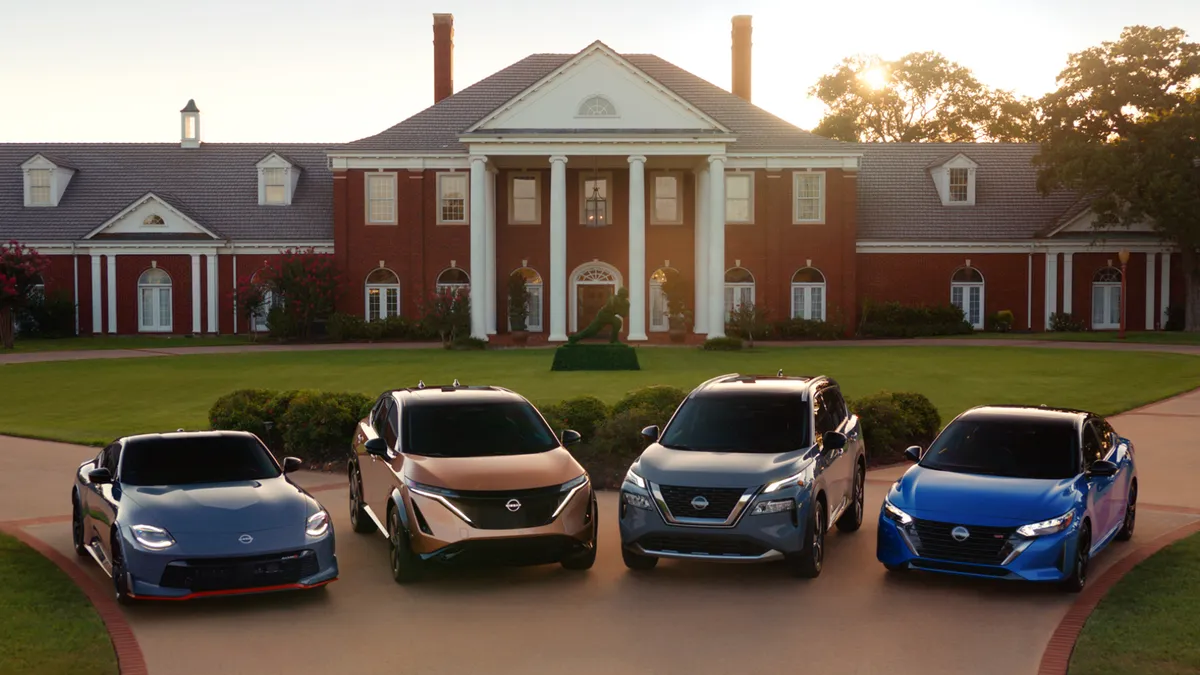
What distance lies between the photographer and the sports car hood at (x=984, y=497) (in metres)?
9.87

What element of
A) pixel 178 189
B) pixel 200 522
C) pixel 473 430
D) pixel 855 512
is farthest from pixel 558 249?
pixel 200 522

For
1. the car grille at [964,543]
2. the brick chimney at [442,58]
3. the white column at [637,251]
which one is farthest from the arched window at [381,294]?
the car grille at [964,543]

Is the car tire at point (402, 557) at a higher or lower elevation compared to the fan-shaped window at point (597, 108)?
lower

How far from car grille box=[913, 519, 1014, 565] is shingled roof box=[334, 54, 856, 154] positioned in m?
38.2

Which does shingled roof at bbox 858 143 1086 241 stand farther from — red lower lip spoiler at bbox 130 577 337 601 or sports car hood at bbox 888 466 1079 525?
red lower lip spoiler at bbox 130 577 337 601

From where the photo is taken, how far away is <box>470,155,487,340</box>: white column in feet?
144

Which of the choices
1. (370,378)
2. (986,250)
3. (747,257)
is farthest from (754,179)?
(370,378)

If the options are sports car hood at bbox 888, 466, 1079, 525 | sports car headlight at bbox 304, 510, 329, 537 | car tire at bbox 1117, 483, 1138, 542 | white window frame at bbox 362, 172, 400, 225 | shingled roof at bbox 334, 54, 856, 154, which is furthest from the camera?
white window frame at bbox 362, 172, 400, 225

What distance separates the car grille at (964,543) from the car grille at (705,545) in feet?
4.30

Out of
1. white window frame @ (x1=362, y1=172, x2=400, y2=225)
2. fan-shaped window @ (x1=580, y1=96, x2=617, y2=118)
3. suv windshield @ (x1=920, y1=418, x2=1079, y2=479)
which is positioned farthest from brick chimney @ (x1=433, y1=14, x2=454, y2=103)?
suv windshield @ (x1=920, y1=418, x2=1079, y2=479)

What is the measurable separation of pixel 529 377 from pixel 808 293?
22.5 metres

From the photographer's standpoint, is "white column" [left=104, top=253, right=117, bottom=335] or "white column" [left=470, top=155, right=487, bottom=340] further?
"white column" [left=104, top=253, right=117, bottom=335]

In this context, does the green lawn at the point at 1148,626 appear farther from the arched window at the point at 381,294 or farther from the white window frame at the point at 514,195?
the arched window at the point at 381,294

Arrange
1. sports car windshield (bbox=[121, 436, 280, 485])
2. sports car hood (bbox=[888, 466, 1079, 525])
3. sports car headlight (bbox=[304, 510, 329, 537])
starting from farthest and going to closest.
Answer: sports car windshield (bbox=[121, 436, 280, 485]) → sports car hood (bbox=[888, 466, 1079, 525]) → sports car headlight (bbox=[304, 510, 329, 537])
